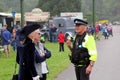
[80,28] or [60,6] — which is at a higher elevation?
[60,6]

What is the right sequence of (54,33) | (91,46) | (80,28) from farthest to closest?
(54,33), (80,28), (91,46)

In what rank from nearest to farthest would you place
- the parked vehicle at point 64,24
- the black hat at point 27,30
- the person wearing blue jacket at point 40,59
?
the black hat at point 27,30
the person wearing blue jacket at point 40,59
the parked vehicle at point 64,24

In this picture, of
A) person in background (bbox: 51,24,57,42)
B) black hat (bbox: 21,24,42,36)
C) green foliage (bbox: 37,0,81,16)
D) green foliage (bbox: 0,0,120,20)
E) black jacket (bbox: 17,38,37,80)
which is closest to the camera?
black jacket (bbox: 17,38,37,80)

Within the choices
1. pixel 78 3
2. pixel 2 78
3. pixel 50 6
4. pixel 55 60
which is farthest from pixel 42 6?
pixel 2 78

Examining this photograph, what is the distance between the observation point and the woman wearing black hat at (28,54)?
24.1 feet

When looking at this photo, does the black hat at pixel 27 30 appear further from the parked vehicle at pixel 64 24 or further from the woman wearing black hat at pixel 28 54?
the parked vehicle at pixel 64 24

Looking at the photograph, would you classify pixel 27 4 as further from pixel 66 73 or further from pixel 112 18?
pixel 66 73

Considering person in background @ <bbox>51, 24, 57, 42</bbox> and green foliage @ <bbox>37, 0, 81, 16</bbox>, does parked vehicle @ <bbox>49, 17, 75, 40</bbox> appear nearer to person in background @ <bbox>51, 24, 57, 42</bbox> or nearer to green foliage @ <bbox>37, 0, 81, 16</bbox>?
person in background @ <bbox>51, 24, 57, 42</bbox>

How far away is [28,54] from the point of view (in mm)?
7332

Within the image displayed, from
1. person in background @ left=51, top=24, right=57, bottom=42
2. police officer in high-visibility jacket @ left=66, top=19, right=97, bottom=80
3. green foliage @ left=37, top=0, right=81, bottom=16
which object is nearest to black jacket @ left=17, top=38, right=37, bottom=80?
police officer in high-visibility jacket @ left=66, top=19, right=97, bottom=80

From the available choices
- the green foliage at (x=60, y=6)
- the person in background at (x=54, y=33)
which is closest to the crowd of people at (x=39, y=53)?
the person in background at (x=54, y=33)

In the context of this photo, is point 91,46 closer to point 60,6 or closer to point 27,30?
point 27,30

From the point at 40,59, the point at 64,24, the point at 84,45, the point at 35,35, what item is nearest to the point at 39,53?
the point at 40,59

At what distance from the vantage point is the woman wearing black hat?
735 centimetres
